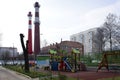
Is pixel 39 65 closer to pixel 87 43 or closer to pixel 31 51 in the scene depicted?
pixel 31 51

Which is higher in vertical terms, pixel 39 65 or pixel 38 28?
pixel 38 28

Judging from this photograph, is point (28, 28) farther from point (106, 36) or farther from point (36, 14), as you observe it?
point (106, 36)

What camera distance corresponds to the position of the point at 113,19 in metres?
57.6

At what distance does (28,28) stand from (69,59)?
Result: 179 feet

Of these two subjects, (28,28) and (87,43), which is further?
(87,43)

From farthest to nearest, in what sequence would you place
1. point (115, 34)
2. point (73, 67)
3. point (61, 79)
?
point (115, 34) → point (73, 67) → point (61, 79)

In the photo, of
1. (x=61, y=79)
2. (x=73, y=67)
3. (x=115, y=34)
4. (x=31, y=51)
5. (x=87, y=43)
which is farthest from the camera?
(x=87, y=43)

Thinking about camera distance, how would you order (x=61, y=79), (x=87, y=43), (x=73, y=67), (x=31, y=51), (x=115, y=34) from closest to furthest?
(x=61, y=79), (x=73, y=67), (x=115, y=34), (x=31, y=51), (x=87, y=43)

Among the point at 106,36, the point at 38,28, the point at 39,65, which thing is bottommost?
the point at 39,65

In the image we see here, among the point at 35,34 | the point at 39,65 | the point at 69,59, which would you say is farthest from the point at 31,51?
the point at 69,59

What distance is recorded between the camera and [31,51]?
91.4 metres

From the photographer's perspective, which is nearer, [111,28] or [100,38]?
[111,28]

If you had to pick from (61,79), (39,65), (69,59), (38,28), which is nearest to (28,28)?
(38,28)

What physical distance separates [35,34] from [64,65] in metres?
53.6
